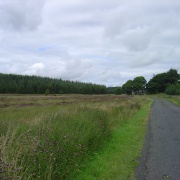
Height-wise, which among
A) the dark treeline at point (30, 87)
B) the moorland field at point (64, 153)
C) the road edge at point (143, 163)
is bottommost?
the road edge at point (143, 163)

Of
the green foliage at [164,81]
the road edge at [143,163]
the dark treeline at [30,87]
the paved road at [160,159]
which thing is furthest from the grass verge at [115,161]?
the green foliage at [164,81]

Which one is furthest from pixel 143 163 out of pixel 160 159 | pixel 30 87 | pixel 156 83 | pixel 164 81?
pixel 164 81

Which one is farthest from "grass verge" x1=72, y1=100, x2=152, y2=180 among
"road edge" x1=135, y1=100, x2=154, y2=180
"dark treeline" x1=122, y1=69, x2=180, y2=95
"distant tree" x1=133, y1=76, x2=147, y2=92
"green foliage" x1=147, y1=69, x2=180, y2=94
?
"distant tree" x1=133, y1=76, x2=147, y2=92

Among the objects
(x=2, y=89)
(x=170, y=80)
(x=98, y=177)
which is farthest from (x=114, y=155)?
(x=170, y=80)

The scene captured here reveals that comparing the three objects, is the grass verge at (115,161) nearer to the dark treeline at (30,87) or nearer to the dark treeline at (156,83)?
the dark treeline at (30,87)

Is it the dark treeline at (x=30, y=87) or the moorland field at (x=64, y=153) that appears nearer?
the moorland field at (x=64, y=153)

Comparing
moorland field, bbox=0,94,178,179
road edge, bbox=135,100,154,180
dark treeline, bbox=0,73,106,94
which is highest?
dark treeline, bbox=0,73,106,94

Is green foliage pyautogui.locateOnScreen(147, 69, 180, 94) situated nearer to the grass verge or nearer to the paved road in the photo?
the paved road

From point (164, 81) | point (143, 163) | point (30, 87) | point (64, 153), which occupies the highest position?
point (164, 81)

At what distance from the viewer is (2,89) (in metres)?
110

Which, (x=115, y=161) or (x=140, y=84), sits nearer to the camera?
(x=115, y=161)

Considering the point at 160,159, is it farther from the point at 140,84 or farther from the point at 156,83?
the point at 140,84

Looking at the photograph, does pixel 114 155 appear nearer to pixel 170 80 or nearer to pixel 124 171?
pixel 124 171

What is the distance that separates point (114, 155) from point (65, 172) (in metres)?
2.73
